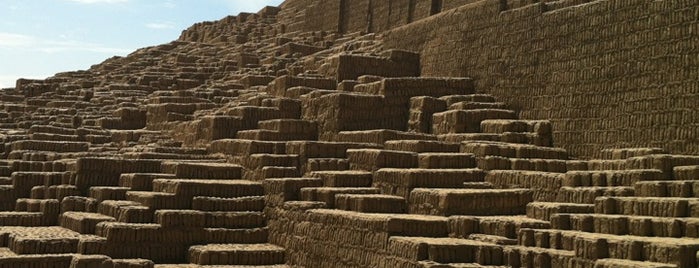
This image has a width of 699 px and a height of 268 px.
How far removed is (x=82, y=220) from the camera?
45.8ft

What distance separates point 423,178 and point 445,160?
2.95 ft

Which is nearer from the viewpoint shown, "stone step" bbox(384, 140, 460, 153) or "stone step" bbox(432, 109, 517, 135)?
"stone step" bbox(384, 140, 460, 153)

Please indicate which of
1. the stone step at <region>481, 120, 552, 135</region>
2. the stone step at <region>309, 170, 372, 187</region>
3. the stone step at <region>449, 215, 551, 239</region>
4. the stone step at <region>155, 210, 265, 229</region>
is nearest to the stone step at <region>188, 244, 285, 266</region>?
the stone step at <region>155, 210, 265, 229</region>

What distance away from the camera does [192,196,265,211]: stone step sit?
14289 mm

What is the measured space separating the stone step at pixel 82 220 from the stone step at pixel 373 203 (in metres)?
3.75

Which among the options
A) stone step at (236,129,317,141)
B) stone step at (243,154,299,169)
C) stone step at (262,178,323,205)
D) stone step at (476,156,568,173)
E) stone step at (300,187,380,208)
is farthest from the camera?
stone step at (236,129,317,141)

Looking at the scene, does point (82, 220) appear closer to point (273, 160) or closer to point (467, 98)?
point (273, 160)

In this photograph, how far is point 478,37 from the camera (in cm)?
1914

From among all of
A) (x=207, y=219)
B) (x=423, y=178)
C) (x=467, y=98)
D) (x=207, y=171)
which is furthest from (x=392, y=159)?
(x=467, y=98)

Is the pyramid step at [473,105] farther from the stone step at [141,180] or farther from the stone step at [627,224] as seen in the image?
the stone step at [627,224]

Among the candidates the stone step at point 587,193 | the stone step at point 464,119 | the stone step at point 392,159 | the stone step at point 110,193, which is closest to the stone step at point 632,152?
the stone step at point 587,193

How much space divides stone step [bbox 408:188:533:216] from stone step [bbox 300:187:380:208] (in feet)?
4.32

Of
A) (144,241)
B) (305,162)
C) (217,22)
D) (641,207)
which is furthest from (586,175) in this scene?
(217,22)

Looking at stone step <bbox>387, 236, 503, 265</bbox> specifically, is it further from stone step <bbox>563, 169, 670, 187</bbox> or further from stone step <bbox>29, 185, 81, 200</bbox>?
stone step <bbox>29, 185, 81, 200</bbox>
